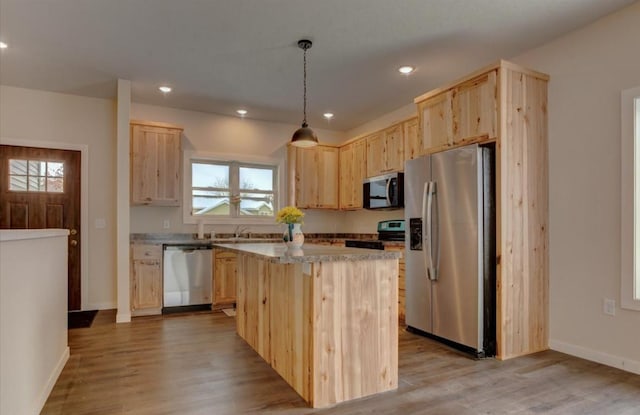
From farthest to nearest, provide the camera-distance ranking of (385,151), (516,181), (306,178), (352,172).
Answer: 1. (306,178)
2. (352,172)
3. (385,151)
4. (516,181)

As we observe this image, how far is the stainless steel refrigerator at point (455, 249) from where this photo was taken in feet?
10.6

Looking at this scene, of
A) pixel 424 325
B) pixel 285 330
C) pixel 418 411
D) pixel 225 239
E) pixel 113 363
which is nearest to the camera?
pixel 418 411

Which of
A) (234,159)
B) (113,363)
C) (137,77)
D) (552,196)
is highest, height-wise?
(137,77)

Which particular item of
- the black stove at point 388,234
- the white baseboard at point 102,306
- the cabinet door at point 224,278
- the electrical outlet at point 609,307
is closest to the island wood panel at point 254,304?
the cabinet door at point 224,278

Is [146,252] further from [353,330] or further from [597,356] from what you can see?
[597,356]

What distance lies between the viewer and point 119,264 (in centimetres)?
441

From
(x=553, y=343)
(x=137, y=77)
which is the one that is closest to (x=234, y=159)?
(x=137, y=77)

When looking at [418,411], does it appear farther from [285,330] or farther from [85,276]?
[85,276]

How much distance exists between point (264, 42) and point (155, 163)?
8.17 feet

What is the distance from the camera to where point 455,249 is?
3.40 m

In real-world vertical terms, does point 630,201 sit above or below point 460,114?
below

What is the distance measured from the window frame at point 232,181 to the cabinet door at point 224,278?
2.56 ft

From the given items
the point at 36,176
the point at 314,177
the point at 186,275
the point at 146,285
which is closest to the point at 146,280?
the point at 146,285

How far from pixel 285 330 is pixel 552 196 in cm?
266
